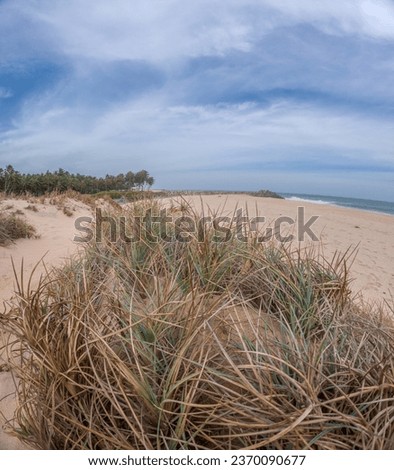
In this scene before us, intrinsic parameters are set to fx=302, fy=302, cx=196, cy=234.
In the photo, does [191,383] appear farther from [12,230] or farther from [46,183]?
[46,183]

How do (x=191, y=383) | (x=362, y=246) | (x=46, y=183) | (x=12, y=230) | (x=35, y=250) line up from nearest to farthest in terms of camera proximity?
(x=191, y=383) < (x=35, y=250) < (x=12, y=230) < (x=362, y=246) < (x=46, y=183)

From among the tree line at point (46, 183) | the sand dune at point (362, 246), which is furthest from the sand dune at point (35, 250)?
the tree line at point (46, 183)

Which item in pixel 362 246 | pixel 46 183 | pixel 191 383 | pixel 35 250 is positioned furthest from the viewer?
pixel 46 183

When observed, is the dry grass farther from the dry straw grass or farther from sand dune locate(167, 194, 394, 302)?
the dry straw grass

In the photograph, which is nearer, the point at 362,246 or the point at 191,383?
the point at 191,383

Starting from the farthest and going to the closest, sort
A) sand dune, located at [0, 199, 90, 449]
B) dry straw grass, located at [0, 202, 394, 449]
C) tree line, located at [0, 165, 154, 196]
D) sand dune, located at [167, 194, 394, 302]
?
tree line, located at [0, 165, 154, 196] < sand dune, located at [167, 194, 394, 302] < sand dune, located at [0, 199, 90, 449] < dry straw grass, located at [0, 202, 394, 449]

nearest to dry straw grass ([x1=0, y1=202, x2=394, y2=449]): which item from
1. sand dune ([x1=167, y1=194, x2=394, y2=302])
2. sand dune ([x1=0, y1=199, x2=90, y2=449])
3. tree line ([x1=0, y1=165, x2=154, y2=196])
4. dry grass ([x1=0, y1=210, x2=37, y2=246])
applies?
sand dune ([x1=0, y1=199, x2=90, y2=449])

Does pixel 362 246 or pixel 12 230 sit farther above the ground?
pixel 12 230

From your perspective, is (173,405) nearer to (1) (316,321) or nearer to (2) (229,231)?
(1) (316,321)

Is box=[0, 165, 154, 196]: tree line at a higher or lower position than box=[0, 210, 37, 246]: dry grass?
higher

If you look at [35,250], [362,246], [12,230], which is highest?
[12,230]

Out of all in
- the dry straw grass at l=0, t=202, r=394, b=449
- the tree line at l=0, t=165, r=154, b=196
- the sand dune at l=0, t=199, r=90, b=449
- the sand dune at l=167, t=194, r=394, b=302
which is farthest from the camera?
the tree line at l=0, t=165, r=154, b=196

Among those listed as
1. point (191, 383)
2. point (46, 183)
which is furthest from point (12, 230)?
point (46, 183)
